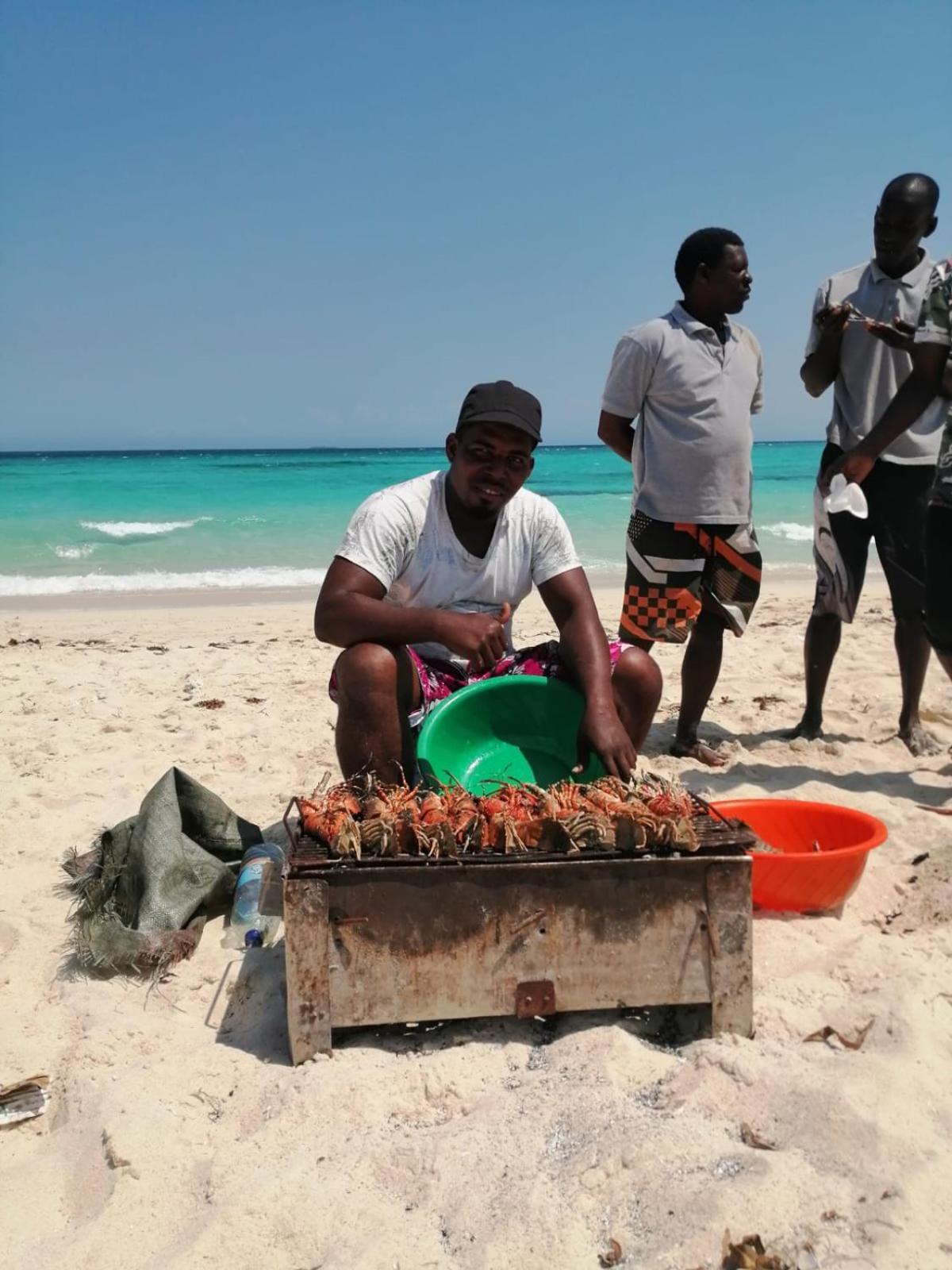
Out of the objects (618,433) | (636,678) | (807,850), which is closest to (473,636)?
(636,678)

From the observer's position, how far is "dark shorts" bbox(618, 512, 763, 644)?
4.55 m

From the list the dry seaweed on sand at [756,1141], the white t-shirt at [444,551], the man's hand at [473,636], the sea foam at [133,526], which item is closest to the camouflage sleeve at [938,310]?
the white t-shirt at [444,551]

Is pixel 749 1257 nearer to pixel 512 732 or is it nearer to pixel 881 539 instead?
pixel 512 732

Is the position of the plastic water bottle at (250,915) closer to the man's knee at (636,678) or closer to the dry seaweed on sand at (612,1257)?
the man's knee at (636,678)

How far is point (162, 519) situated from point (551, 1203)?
66.7 ft

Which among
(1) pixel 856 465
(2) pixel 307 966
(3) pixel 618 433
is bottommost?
(2) pixel 307 966

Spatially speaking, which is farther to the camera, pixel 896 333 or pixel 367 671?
pixel 896 333

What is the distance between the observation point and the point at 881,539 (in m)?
4.59

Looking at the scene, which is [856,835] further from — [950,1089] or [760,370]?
[760,370]

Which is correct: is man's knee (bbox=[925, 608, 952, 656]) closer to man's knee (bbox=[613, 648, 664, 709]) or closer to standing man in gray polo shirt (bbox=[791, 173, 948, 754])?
standing man in gray polo shirt (bbox=[791, 173, 948, 754])

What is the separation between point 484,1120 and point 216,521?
1933 centimetres

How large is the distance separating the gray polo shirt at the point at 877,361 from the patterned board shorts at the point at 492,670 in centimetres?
189

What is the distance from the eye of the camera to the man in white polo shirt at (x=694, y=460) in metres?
4.39

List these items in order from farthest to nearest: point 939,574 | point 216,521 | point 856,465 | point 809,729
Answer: point 216,521
point 809,729
point 856,465
point 939,574
